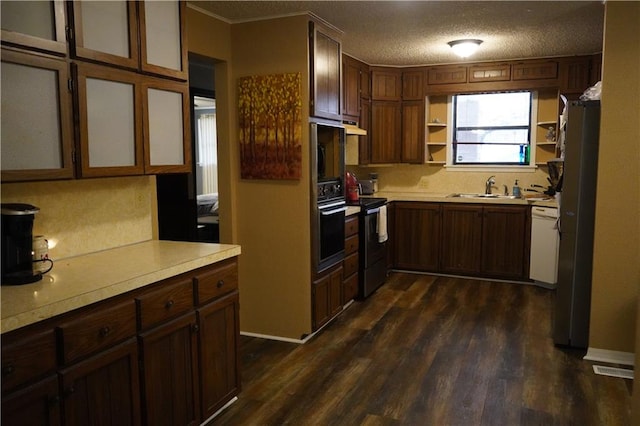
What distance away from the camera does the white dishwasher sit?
16.8 feet

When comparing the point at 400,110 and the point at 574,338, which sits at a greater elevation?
the point at 400,110

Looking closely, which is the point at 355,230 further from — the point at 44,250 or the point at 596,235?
the point at 44,250

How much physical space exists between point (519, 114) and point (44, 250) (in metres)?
5.34

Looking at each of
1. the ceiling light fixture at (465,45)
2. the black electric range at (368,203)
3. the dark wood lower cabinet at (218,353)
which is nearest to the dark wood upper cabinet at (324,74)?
the black electric range at (368,203)

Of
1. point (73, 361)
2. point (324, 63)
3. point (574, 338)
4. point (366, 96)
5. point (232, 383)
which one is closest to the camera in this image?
point (73, 361)

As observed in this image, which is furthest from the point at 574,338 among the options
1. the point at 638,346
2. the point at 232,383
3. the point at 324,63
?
the point at 324,63

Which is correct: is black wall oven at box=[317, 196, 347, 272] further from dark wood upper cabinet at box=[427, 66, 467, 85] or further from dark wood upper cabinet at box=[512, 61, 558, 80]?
dark wood upper cabinet at box=[512, 61, 558, 80]

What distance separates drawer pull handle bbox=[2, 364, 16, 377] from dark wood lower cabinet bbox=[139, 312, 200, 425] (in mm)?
573

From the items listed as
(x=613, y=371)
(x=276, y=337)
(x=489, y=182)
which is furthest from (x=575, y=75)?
(x=276, y=337)

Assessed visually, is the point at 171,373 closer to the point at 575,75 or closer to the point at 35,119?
the point at 35,119

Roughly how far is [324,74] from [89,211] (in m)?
2.12

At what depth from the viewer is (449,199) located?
18.6 ft

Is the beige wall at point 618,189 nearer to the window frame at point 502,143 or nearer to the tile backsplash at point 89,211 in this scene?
the window frame at point 502,143

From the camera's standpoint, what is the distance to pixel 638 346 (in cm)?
209
